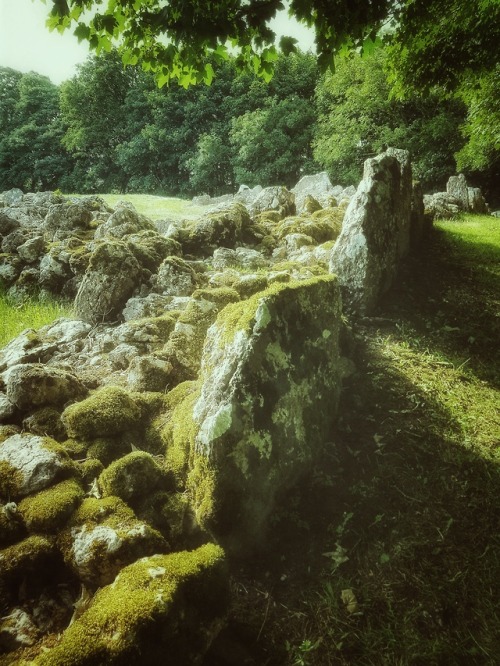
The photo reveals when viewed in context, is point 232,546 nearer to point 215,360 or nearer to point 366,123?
point 215,360

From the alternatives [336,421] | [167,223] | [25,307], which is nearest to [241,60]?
[336,421]

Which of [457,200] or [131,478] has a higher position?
[457,200]

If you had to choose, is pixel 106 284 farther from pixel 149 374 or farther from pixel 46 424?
pixel 46 424

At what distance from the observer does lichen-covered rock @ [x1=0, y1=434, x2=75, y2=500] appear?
9.60 feet

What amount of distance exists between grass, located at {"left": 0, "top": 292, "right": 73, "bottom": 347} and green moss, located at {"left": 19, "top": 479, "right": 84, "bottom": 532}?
4581 millimetres

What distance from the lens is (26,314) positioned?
711 centimetres

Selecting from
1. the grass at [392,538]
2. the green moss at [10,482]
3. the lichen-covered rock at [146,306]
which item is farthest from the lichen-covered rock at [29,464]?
the lichen-covered rock at [146,306]

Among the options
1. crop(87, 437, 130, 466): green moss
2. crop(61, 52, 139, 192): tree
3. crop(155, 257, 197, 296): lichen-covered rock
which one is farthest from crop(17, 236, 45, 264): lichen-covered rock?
crop(61, 52, 139, 192): tree

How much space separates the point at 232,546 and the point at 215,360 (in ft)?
5.31

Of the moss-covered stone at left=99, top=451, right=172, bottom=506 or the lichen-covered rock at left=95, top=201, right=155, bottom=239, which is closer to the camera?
the moss-covered stone at left=99, top=451, right=172, bottom=506

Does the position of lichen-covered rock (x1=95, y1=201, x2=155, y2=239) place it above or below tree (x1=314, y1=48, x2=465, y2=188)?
below

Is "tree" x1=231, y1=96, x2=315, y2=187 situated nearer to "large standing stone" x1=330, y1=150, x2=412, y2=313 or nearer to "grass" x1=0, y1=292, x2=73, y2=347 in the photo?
"large standing stone" x1=330, y1=150, x2=412, y2=313

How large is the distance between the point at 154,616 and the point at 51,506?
1201 mm

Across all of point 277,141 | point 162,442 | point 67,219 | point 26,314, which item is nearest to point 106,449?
point 162,442
